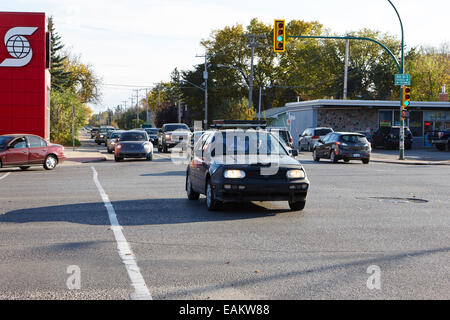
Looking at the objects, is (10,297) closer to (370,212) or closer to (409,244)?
(409,244)

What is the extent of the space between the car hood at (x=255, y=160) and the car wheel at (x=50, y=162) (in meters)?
15.4

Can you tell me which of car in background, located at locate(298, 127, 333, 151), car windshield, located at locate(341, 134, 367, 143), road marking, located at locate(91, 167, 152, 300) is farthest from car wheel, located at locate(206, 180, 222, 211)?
car in background, located at locate(298, 127, 333, 151)

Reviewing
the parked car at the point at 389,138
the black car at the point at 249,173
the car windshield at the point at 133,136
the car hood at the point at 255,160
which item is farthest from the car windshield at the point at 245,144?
the parked car at the point at 389,138

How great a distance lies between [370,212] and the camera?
479 inches

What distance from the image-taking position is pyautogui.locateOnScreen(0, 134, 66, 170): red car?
2475 cm

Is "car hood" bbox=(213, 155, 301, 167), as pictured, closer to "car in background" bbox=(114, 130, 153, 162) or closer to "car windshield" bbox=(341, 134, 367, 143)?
"car windshield" bbox=(341, 134, 367, 143)

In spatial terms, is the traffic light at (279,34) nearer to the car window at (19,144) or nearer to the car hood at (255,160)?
the car window at (19,144)

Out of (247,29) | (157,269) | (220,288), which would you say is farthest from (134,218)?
(247,29)

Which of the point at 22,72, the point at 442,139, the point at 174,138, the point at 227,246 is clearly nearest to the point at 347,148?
the point at 174,138

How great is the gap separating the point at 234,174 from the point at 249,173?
272mm

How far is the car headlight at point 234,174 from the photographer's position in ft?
38.2

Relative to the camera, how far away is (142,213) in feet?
38.8

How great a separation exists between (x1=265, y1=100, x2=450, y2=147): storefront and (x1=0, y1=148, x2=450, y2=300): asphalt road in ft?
127
